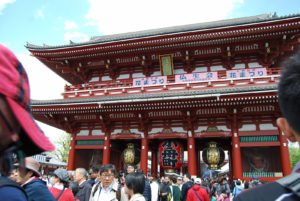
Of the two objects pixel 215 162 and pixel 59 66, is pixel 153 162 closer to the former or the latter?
pixel 215 162

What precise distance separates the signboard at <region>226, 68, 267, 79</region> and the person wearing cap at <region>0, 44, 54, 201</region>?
10617 millimetres

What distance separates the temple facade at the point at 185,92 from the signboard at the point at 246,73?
0.15 ft

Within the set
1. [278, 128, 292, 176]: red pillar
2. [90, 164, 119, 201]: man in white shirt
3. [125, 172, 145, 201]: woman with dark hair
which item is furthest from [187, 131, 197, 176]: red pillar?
[125, 172, 145, 201]: woman with dark hair

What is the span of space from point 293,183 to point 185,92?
819 centimetres

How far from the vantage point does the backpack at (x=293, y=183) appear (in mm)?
729

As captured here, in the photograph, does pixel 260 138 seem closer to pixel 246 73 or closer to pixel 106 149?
pixel 246 73

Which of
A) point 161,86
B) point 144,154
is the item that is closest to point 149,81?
point 161,86

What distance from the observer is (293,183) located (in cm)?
75

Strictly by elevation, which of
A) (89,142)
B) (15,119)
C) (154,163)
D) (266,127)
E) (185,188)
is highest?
(266,127)

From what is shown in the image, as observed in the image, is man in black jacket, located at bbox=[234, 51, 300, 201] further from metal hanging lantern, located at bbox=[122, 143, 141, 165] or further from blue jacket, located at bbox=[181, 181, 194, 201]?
metal hanging lantern, located at bbox=[122, 143, 141, 165]

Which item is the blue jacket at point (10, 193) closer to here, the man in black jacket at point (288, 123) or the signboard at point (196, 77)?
the man in black jacket at point (288, 123)

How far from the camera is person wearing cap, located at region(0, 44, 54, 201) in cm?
73

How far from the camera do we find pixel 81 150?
12.5 metres

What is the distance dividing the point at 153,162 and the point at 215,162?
4193 mm
